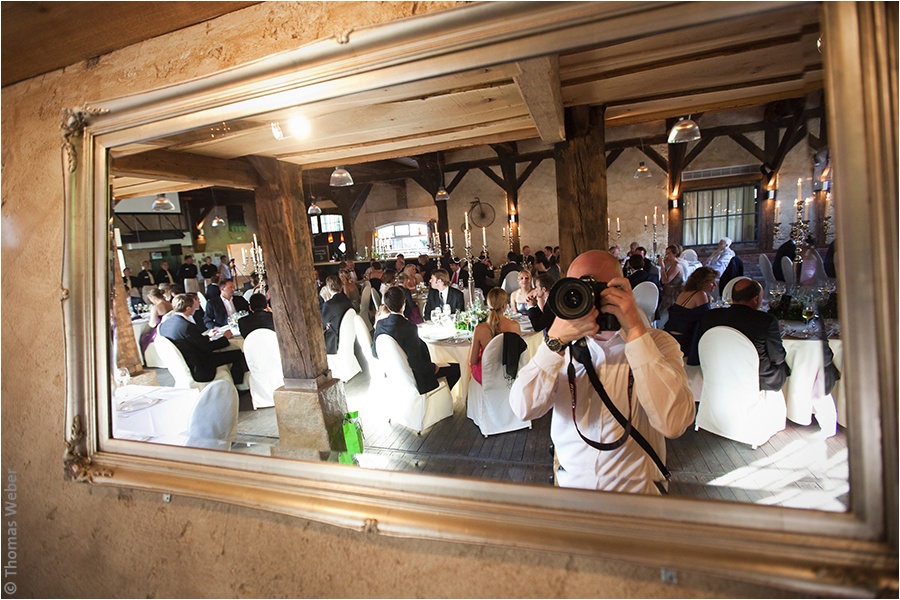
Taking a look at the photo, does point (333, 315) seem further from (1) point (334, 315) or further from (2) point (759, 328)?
(2) point (759, 328)

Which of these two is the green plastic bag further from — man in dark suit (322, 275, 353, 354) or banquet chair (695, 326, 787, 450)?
banquet chair (695, 326, 787, 450)

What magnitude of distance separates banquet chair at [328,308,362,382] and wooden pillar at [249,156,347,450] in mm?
1201

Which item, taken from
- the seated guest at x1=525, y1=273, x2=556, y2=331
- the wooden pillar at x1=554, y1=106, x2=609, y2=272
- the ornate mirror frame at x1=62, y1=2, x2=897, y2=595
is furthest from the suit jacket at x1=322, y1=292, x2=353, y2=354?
the ornate mirror frame at x1=62, y1=2, x2=897, y2=595

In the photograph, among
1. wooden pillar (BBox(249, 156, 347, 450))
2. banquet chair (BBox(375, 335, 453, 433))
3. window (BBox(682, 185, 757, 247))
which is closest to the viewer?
wooden pillar (BBox(249, 156, 347, 450))

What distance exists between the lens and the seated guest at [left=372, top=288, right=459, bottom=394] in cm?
335

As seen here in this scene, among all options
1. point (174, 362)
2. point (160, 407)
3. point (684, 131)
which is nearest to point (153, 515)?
point (160, 407)

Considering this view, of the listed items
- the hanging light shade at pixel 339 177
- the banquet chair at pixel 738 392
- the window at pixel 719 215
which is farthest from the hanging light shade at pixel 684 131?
the window at pixel 719 215

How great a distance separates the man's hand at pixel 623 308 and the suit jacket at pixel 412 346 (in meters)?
2.39

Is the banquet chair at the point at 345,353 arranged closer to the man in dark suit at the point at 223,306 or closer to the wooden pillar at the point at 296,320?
the wooden pillar at the point at 296,320

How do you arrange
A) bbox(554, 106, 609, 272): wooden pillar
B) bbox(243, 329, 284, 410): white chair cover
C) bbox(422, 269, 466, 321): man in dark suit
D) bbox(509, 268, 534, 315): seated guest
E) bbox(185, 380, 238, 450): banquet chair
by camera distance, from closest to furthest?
1. bbox(185, 380, 238, 450): banquet chair
2. bbox(554, 106, 609, 272): wooden pillar
3. bbox(243, 329, 284, 410): white chair cover
4. bbox(509, 268, 534, 315): seated guest
5. bbox(422, 269, 466, 321): man in dark suit

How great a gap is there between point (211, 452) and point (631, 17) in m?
1.27

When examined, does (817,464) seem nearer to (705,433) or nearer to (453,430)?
(705,433)

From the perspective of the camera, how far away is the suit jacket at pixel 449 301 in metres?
5.08

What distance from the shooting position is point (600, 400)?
1306 mm
